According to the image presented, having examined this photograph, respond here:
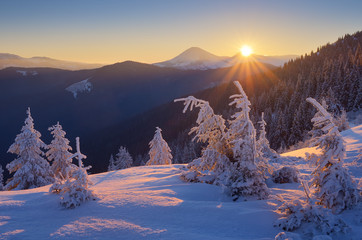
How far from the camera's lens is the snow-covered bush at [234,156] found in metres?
7.39

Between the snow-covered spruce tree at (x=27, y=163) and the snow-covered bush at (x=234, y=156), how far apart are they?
16.8m

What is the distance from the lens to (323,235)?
441 cm

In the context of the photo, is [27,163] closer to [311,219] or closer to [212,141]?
[212,141]

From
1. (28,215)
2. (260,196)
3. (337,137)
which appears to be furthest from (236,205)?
(28,215)

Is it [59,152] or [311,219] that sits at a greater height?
[311,219]

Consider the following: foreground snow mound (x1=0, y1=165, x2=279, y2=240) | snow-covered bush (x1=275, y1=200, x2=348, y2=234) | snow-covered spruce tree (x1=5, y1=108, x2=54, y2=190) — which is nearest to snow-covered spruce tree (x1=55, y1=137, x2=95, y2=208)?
foreground snow mound (x1=0, y1=165, x2=279, y2=240)

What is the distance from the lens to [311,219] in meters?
5.09

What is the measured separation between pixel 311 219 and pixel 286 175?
166 inches

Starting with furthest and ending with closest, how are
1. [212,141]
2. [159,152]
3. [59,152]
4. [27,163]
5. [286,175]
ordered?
1. [159,152]
2. [59,152]
3. [27,163]
4. [212,141]
5. [286,175]

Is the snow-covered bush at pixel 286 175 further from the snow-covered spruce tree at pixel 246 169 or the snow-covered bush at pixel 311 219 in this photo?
the snow-covered bush at pixel 311 219

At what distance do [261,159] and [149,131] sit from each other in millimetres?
127485

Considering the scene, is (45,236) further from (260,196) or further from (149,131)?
(149,131)

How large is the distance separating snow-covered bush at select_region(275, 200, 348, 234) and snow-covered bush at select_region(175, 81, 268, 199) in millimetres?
1926

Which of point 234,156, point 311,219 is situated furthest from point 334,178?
point 234,156
